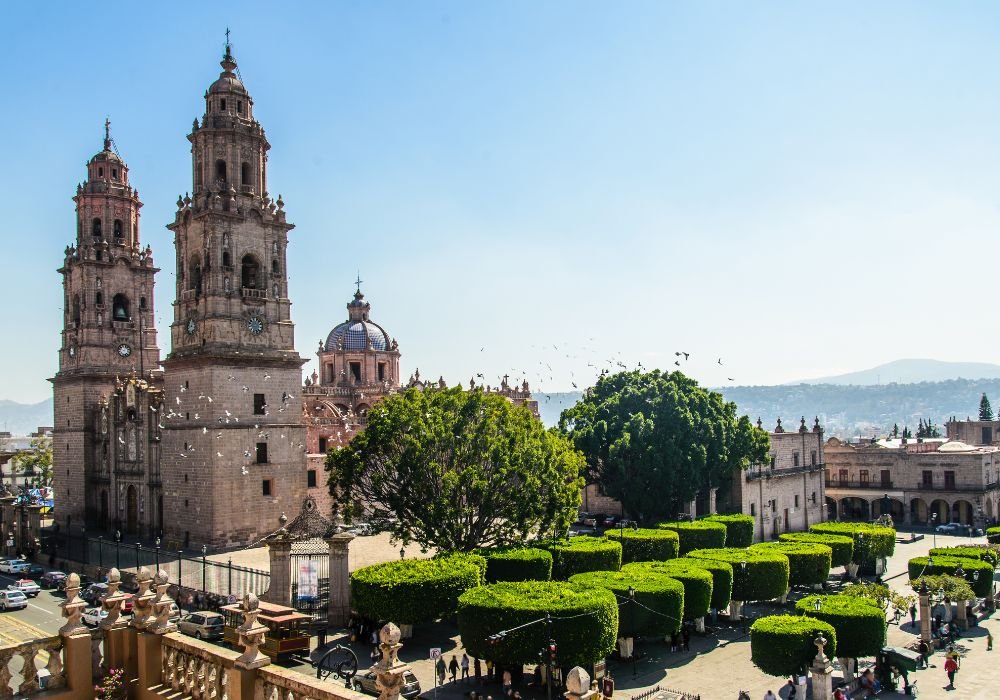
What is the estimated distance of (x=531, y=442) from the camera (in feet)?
140

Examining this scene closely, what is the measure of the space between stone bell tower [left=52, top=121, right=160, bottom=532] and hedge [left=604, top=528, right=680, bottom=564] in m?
38.8

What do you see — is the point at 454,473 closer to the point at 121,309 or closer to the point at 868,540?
the point at 868,540

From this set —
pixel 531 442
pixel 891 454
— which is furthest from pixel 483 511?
pixel 891 454

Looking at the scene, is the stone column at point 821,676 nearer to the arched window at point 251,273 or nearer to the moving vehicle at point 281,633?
the moving vehicle at point 281,633

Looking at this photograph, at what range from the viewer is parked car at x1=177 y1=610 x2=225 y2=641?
108 ft

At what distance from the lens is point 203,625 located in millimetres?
33656

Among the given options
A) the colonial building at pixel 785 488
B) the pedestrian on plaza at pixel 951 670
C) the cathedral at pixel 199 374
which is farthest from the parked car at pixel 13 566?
the pedestrian on plaza at pixel 951 670

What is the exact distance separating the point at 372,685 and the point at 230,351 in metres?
29.4

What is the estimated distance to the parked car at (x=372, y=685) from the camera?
87.8 feet

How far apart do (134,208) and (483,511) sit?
137 feet

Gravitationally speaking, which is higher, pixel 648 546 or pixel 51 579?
pixel 648 546

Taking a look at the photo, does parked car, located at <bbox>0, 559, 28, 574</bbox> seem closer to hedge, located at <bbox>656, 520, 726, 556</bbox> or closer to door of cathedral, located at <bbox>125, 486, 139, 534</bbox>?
door of cathedral, located at <bbox>125, 486, 139, 534</bbox>

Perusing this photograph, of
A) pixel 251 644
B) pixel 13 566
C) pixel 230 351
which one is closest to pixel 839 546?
pixel 230 351

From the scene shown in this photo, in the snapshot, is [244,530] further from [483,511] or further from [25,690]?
[25,690]
